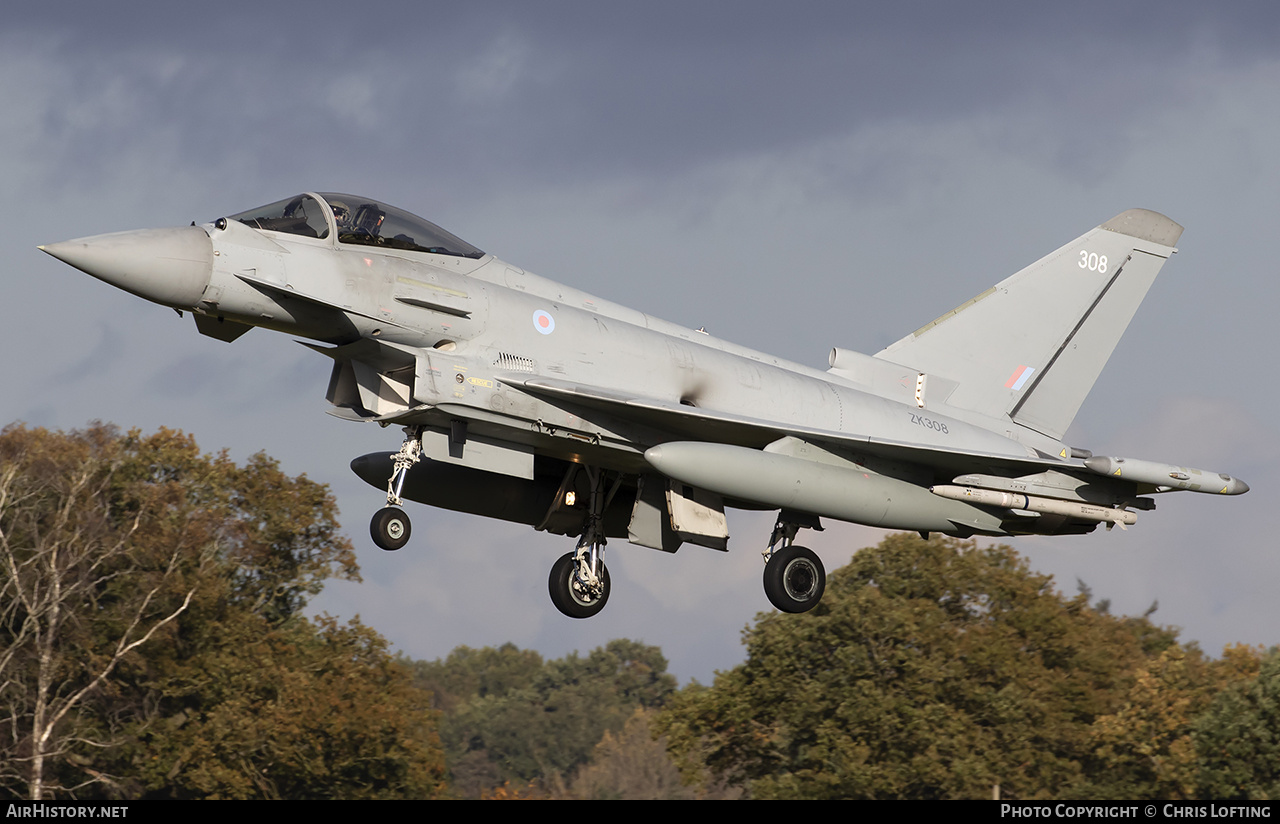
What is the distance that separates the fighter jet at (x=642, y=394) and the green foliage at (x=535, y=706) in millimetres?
53326

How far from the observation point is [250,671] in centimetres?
4241

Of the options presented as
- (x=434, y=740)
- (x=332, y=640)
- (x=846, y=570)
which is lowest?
(x=434, y=740)

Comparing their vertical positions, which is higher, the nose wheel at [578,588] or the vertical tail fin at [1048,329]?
the vertical tail fin at [1048,329]

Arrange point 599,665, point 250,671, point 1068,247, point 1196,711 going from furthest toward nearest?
point 599,665, point 1196,711, point 250,671, point 1068,247

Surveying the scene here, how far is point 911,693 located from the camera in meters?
44.0

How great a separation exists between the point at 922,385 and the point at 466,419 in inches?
265

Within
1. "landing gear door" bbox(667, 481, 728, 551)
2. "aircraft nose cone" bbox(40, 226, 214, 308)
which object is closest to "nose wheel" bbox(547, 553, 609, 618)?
"landing gear door" bbox(667, 481, 728, 551)

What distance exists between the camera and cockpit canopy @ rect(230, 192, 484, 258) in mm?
13500

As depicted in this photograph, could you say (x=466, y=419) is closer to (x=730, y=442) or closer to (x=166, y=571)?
(x=730, y=442)

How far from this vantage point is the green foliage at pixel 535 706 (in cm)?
7912

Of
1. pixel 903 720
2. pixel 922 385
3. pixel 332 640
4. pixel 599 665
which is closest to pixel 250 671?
pixel 332 640

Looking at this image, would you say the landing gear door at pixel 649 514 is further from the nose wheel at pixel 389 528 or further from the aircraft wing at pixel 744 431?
the nose wheel at pixel 389 528

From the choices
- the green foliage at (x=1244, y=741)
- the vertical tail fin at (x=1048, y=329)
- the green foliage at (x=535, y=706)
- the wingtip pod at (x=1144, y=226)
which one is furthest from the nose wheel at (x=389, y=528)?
the green foliage at (x=535, y=706)

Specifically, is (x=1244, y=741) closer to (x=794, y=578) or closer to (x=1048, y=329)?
(x=1048, y=329)
